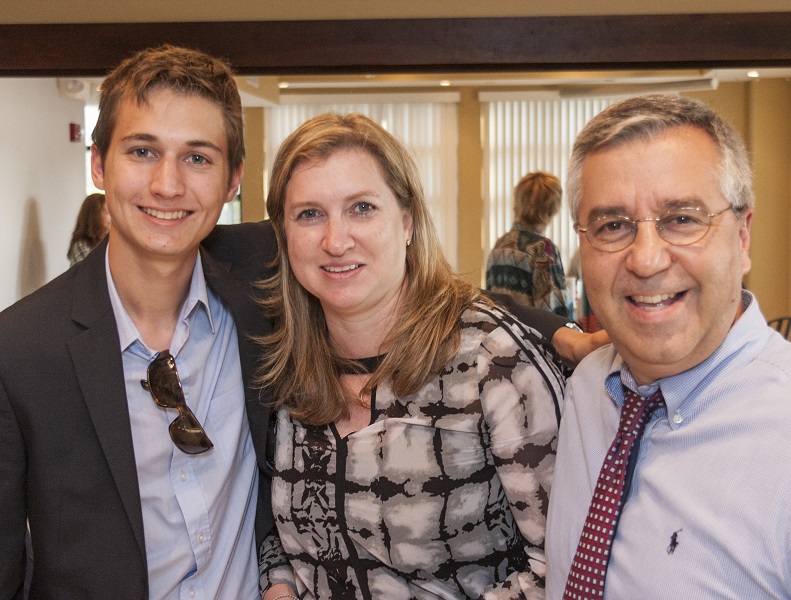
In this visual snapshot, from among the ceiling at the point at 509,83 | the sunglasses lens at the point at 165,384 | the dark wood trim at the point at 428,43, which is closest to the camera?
the sunglasses lens at the point at 165,384

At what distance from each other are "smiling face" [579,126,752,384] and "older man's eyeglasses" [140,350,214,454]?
0.97 meters

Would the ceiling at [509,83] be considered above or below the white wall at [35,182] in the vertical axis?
above

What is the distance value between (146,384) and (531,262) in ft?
9.83

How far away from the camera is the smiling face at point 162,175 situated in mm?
1852

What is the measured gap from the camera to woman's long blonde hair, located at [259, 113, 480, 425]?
1.75m

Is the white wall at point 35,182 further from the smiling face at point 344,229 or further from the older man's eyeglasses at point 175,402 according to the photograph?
the smiling face at point 344,229

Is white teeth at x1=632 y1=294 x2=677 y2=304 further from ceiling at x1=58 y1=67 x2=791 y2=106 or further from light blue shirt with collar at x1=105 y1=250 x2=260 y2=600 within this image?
ceiling at x1=58 y1=67 x2=791 y2=106

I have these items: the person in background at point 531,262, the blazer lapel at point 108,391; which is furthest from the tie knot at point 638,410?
the person in background at point 531,262

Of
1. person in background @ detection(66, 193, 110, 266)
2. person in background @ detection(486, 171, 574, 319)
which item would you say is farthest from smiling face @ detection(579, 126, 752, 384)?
person in background @ detection(66, 193, 110, 266)

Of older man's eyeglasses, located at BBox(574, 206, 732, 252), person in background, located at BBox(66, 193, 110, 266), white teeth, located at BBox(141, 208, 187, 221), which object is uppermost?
person in background, located at BBox(66, 193, 110, 266)

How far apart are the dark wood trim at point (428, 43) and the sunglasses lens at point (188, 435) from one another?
4.20ft

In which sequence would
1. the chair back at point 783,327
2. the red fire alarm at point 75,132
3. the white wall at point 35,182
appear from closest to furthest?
the white wall at point 35,182 < the red fire alarm at point 75,132 < the chair back at point 783,327

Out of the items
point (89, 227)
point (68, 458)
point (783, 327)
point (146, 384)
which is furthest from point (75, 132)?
point (783, 327)

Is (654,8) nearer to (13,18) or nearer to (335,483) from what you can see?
(335,483)
